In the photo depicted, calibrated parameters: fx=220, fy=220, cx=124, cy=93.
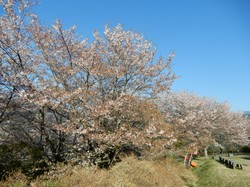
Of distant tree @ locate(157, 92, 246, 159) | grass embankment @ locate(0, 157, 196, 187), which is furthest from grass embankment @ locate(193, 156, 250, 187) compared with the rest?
distant tree @ locate(157, 92, 246, 159)

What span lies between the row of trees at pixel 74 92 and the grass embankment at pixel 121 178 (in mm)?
1177

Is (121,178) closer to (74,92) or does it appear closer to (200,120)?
(74,92)

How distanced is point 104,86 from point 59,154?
4.83m

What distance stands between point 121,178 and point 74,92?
4.57 m

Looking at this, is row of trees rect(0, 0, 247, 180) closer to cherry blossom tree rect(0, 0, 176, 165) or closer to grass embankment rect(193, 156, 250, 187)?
cherry blossom tree rect(0, 0, 176, 165)

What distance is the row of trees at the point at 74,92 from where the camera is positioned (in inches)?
372

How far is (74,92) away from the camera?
966 cm

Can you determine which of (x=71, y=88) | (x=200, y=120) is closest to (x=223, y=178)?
(x=200, y=120)

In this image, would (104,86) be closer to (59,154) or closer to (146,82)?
(146,82)

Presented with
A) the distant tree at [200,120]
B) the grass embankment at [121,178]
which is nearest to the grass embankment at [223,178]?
the grass embankment at [121,178]

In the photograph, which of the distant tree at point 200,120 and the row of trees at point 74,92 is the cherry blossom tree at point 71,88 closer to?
the row of trees at point 74,92

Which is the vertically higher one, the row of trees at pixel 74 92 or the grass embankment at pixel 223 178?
the row of trees at pixel 74 92

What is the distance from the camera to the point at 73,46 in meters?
11.2

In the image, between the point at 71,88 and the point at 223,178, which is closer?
the point at 71,88
